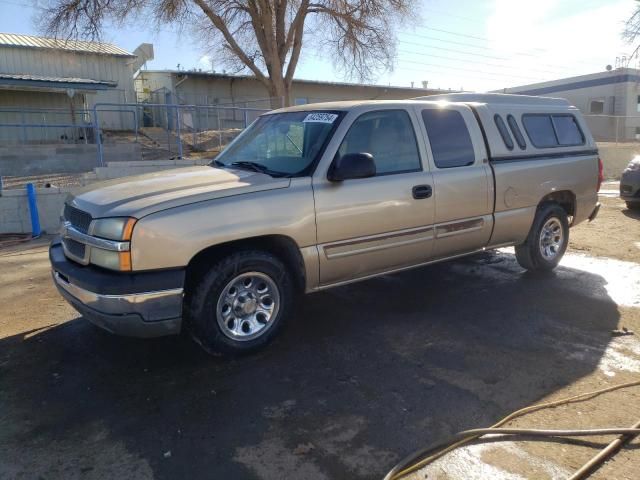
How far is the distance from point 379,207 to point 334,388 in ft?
5.28

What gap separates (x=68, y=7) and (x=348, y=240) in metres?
19.5

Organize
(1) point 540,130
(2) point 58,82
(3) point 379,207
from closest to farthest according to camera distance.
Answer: (3) point 379,207
(1) point 540,130
(2) point 58,82

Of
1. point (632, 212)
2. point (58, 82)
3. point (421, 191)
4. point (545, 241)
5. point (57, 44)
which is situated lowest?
point (632, 212)

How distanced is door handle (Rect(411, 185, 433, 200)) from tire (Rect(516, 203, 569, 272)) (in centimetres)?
185

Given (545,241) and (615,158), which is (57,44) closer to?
(545,241)

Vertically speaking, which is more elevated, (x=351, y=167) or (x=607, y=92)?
(x=607, y=92)

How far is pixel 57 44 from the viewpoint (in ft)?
69.6

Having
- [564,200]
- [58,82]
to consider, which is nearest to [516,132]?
[564,200]

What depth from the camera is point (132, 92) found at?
24984mm

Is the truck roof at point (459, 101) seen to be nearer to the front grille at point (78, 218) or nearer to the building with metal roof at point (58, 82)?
the front grille at point (78, 218)

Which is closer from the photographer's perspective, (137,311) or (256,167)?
(137,311)

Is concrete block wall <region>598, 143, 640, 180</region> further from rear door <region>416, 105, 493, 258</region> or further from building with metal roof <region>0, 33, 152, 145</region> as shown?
building with metal roof <region>0, 33, 152, 145</region>

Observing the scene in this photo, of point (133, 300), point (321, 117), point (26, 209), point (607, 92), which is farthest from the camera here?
point (607, 92)

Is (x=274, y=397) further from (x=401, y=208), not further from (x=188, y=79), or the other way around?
(x=188, y=79)
